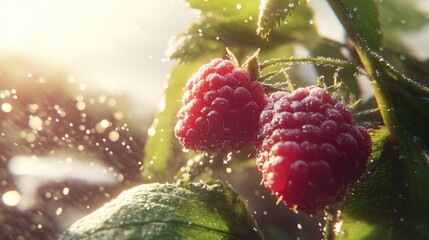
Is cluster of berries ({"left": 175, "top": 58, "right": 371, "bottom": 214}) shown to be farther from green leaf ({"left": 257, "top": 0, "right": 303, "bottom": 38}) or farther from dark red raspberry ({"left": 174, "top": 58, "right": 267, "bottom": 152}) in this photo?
green leaf ({"left": 257, "top": 0, "right": 303, "bottom": 38})

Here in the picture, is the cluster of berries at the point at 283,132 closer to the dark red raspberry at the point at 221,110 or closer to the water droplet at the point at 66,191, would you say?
the dark red raspberry at the point at 221,110

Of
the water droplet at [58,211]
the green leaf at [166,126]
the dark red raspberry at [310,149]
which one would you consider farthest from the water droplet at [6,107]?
the dark red raspberry at [310,149]

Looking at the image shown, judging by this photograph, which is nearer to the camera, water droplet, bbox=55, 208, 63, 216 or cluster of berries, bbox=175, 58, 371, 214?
cluster of berries, bbox=175, 58, 371, 214

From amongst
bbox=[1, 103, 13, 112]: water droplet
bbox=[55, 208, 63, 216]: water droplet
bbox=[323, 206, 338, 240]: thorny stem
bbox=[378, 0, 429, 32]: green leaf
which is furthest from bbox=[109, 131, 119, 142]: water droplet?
bbox=[323, 206, 338, 240]: thorny stem

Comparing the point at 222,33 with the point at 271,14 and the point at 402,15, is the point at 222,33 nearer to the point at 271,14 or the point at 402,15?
the point at 271,14

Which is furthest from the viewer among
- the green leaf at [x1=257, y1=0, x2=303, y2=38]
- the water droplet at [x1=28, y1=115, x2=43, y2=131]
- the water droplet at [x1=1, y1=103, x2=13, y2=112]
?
the water droplet at [x1=1, y1=103, x2=13, y2=112]

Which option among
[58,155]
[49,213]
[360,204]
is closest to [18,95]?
[58,155]
